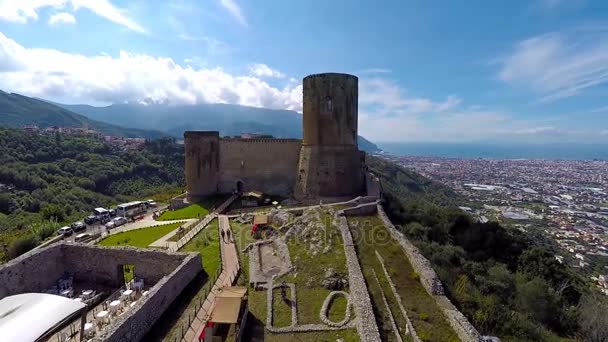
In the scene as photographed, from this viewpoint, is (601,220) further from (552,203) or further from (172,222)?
(172,222)

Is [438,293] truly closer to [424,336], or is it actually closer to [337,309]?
[424,336]

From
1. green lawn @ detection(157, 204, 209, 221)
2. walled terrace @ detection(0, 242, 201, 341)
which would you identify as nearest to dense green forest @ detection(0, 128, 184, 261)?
green lawn @ detection(157, 204, 209, 221)

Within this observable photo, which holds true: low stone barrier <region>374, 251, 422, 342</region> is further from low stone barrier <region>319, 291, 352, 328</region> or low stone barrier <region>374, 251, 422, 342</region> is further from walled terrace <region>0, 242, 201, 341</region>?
walled terrace <region>0, 242, 201, 341</region>

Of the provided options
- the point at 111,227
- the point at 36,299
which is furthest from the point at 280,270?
the point at 111,227

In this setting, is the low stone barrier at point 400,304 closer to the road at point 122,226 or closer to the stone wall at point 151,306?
the stone wall at point 151,306

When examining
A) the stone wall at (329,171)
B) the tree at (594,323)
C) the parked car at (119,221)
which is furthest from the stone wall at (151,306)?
the tree at (594,323)

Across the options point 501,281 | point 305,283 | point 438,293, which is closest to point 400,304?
point 438,293
